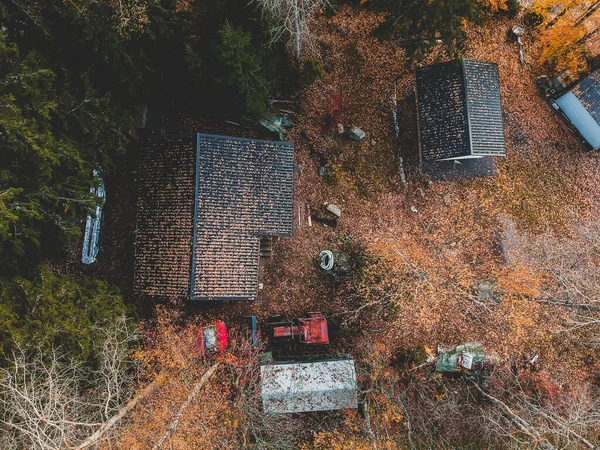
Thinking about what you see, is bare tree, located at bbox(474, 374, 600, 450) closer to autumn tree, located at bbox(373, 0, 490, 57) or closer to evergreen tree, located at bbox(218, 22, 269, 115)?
autumn tree, located at bbox(373, 0, 490, 57)

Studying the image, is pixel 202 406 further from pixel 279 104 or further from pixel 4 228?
pixel 279 104

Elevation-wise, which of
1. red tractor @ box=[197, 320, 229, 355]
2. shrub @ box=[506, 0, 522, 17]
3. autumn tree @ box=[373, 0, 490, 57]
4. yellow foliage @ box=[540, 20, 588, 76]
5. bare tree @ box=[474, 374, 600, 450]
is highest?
shrub @ box=[506, 0, 522, 17]

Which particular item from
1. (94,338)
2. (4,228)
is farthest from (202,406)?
(4,228)

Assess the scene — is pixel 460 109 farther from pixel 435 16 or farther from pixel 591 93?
pixel 591 93

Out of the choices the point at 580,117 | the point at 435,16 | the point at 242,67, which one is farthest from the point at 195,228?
the point at 580,117

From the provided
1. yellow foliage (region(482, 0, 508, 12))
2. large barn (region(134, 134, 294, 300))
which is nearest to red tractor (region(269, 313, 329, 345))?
large barn (region(134, 134, 294, 300))

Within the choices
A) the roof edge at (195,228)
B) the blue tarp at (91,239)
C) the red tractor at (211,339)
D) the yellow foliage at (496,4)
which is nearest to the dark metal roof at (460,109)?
the yellow foliage at (496,4)
